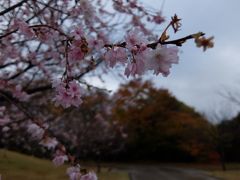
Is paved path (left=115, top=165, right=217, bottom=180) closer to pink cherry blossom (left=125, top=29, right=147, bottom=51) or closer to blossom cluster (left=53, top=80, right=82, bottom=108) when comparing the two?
blossom cluster (left=53, top=80, right=82, bottom=108)

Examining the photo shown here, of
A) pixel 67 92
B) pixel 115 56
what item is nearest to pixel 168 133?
pixel 67 92

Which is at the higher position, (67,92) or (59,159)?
(67,92)

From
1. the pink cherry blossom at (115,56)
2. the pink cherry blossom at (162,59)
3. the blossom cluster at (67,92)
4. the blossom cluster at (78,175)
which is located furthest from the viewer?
the blossom cluster at (78,175)

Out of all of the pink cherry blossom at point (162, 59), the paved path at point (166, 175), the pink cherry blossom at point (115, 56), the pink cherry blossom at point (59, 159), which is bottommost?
the pink cherry blossom at point (59, 159)

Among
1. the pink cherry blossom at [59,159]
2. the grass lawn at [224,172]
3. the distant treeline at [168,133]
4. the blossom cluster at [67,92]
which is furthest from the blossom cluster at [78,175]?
the distant treeline at [168,133]

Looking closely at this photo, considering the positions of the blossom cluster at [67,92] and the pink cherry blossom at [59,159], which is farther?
the pink cherry blossom at [59,159]

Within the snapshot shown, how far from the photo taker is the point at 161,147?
4441cm

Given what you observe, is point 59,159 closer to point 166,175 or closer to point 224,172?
point 166,175

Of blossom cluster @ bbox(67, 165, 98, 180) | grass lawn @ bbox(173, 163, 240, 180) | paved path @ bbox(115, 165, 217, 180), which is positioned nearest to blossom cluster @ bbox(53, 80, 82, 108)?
blossom cluster @ bbox(67, 165, 98, 180)

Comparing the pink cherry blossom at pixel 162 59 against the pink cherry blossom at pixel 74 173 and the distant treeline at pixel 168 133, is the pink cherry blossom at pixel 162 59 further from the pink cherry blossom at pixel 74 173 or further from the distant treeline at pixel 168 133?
the distant treeline at pixel 168 133

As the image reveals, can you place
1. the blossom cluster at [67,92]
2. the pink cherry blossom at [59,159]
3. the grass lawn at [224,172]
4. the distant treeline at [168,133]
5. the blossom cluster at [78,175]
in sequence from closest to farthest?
the blossom cluster at [67,92], the blossom cluster at [78,175], the pink cherry blossom at [59,159], the grass lawn at [224,172], the distant treeline at [168,133]

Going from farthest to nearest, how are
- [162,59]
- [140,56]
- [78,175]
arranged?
[78,175], [140,56], [162,59]

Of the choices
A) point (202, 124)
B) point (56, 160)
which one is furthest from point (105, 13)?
point (202, 124)

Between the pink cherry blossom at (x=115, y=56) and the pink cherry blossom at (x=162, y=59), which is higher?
the pink cherry blossom at (x=115, y=56)
